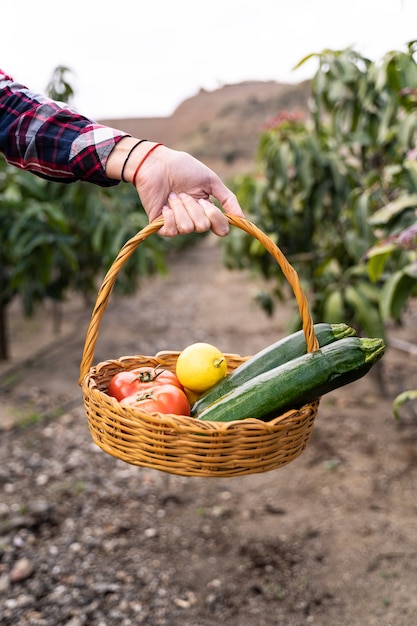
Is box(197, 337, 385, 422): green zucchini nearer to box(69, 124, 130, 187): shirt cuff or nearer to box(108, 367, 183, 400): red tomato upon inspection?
box(108, 367, 183, 400): red tomato

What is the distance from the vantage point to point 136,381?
1.37 m

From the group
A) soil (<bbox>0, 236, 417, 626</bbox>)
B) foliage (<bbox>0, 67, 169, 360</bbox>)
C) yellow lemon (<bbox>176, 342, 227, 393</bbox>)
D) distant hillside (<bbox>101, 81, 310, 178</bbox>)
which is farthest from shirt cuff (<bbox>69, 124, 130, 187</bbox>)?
distant hillside (<bbox>101, 81, 310, 178</bbox>)

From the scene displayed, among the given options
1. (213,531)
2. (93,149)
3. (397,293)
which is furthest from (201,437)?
(213,531)

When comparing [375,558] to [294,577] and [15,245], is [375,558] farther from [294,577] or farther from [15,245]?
[15,245]

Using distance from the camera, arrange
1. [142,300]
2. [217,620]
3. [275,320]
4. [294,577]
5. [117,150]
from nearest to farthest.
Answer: [117,150] → [217,620] → [294,577] → [275,320] → [142,300]

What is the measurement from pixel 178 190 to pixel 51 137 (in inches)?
11.9

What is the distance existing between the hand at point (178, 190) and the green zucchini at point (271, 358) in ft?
1.04

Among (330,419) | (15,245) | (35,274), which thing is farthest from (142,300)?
(330,419)

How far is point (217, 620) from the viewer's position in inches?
80.3

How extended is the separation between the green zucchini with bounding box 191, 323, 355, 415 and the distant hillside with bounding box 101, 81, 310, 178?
117 feet

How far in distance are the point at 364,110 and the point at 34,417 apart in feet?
8.18

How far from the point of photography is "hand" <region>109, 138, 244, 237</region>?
3.97ft

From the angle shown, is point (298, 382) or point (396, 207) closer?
point (298, 382)

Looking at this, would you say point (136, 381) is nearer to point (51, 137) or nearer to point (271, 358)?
point (271, 358)
